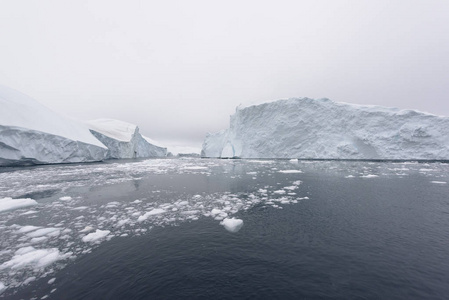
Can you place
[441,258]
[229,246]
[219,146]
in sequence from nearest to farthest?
[441,258], [229,246], [219,146]

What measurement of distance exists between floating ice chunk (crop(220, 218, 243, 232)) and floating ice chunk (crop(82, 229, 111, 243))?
3437 millimetres

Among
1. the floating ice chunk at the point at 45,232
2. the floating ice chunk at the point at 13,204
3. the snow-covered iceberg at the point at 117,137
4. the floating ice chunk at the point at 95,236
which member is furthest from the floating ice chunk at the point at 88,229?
the snow-covered iceberg at the point at 117,137

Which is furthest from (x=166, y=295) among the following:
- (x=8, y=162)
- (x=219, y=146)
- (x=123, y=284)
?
(x=219, y=146)

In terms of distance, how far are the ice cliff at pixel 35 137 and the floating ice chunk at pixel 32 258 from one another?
84.5ft

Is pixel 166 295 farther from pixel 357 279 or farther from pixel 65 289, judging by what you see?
pixel 357 279

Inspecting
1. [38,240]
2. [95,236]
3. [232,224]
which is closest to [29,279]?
[95,236]

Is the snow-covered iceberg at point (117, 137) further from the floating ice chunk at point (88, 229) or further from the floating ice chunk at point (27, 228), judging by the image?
the floating ice chunk at point (88, 229)

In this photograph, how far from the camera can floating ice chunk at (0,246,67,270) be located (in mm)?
4136

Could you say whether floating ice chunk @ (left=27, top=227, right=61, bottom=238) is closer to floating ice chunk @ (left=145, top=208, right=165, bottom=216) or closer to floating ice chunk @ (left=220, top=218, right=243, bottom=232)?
floating ice chunk @ (left=145, top=208, right=165, bottom=216)

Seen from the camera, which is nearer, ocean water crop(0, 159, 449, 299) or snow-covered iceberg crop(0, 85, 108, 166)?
ocean water crop(0, 159, 449, 299)

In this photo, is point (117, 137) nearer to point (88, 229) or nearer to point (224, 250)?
point (88, 229)

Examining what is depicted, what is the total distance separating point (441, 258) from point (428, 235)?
4.56ft

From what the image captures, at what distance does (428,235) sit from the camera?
221 inches

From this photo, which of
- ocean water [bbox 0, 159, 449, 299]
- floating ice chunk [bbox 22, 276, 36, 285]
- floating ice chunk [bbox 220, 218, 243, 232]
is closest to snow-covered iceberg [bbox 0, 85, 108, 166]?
ocean water [bbox 0, 159, 449, 299]
